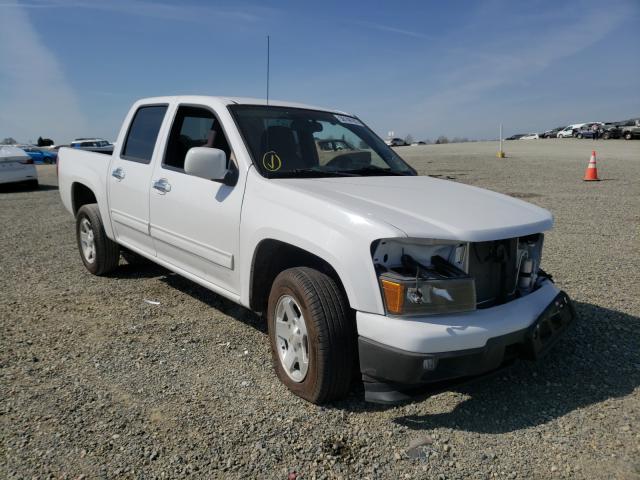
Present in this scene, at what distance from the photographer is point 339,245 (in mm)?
2719

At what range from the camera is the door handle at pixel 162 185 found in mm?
4121

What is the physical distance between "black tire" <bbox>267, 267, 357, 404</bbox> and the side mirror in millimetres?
940

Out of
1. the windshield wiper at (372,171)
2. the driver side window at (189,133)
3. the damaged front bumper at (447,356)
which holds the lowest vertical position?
the damaged front bumper at (447,356)

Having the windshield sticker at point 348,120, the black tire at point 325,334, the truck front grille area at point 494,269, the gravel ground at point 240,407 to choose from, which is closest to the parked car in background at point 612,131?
the gravel ground at point 240,407

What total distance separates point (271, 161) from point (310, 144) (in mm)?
550

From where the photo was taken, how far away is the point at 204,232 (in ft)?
12.3

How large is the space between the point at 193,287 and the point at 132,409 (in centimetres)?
235

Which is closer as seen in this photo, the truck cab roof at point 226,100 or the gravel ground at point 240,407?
the gravel ground at point 240,407

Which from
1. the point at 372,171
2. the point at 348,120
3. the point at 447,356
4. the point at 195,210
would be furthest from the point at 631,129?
the point at 447,356

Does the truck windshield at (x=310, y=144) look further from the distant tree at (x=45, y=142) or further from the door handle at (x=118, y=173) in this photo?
the distant tree at (x=45, y=142)

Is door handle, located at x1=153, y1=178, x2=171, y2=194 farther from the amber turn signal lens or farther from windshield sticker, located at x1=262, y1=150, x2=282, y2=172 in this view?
the amber turn signal lens

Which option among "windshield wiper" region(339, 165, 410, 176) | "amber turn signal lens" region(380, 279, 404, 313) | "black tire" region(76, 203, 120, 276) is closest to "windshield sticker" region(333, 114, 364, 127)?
"windshield wiper" region(339, 165, 410, 176)

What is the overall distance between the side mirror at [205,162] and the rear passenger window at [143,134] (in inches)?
52.0

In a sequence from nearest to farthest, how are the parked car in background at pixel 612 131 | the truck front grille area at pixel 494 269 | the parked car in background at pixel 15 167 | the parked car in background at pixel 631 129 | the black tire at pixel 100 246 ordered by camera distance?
the truck front grille area at pixel 494 269
the black tire at pixel 100 246
the parked car in background at pixel 15 167
the parked car in background at pixel 631 129
the parked car in background at pixel 612 131
